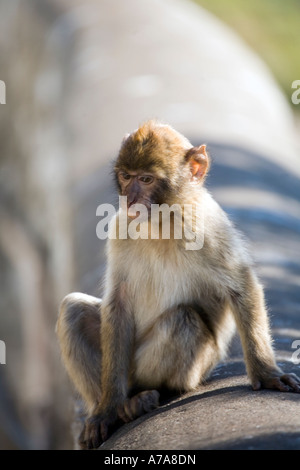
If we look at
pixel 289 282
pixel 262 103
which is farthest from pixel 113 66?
pixel 289 282

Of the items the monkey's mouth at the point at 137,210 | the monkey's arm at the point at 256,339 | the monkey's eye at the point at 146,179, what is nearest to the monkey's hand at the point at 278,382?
the monkey's arm at the point at 256,339

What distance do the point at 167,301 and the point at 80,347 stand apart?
66 cm

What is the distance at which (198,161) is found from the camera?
511 cm

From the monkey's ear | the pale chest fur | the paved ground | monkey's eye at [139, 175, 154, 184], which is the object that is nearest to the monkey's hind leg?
the pale chest fur

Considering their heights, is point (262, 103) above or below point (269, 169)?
above

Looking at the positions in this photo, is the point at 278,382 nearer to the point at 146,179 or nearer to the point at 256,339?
the point at 256,339

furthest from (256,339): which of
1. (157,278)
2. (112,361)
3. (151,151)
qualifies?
(151,151)

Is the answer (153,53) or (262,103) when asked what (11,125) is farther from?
(262,103)

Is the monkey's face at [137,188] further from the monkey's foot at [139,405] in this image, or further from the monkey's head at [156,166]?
the monkey's foot at [139,405]

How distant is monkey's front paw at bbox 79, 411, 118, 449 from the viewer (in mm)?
4887

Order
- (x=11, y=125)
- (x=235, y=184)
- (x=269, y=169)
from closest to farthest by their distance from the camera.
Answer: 1. (x=235, y=184)
2. (x=269, y=169)
3. (x=11, y=125)

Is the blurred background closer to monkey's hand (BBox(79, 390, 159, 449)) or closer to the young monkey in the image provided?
the young monkey
